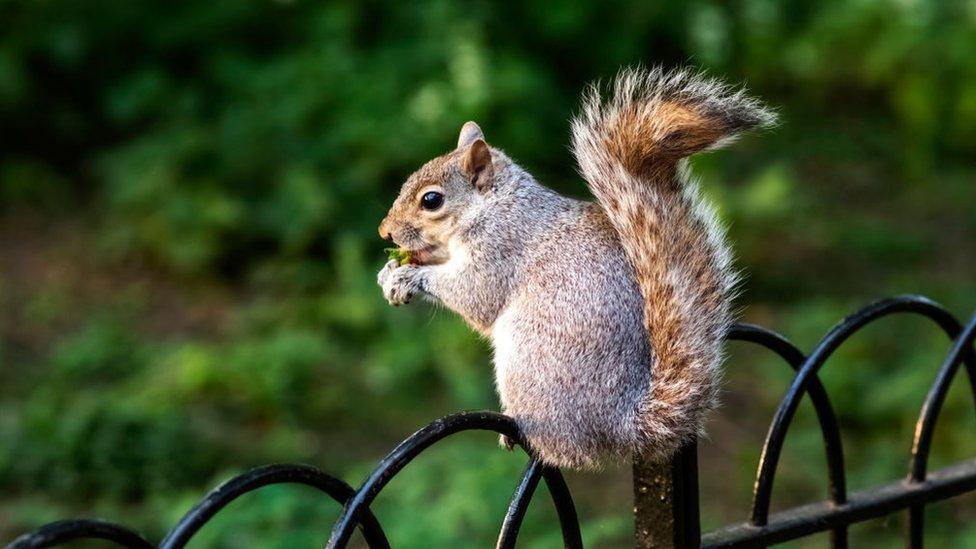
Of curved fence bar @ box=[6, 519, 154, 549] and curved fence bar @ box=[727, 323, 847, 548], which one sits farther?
curved fence bar @ box=[727, 323, 847, 548]

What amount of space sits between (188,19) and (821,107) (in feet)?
9.76

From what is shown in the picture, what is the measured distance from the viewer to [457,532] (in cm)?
244

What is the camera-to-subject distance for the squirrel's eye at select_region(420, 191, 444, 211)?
4.59 feet

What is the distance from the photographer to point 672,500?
113cm

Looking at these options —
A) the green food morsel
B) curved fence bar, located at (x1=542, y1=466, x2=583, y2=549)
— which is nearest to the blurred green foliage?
the green food morsel

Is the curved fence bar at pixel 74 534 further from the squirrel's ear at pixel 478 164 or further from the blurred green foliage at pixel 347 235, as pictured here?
the blurred green foliage at pixel 347 235

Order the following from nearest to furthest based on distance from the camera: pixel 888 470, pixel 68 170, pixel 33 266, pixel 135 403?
pixel 888 470
pixel 135 403
pixel 33 266
pixel 68 170

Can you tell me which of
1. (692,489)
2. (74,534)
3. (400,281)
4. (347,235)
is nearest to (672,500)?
(692,489)

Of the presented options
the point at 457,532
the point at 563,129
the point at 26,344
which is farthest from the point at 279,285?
the point at 457,532

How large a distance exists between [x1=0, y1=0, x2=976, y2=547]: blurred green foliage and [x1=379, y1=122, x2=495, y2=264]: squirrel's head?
95 centimetres

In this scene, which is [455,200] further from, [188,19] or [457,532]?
[188,19]

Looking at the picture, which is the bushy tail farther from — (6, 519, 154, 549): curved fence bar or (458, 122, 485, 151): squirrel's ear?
(6, 519, 154, 549): curved fence bar

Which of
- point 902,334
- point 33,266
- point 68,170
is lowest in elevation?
point 902,334

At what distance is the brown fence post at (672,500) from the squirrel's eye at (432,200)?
1.30 ft
